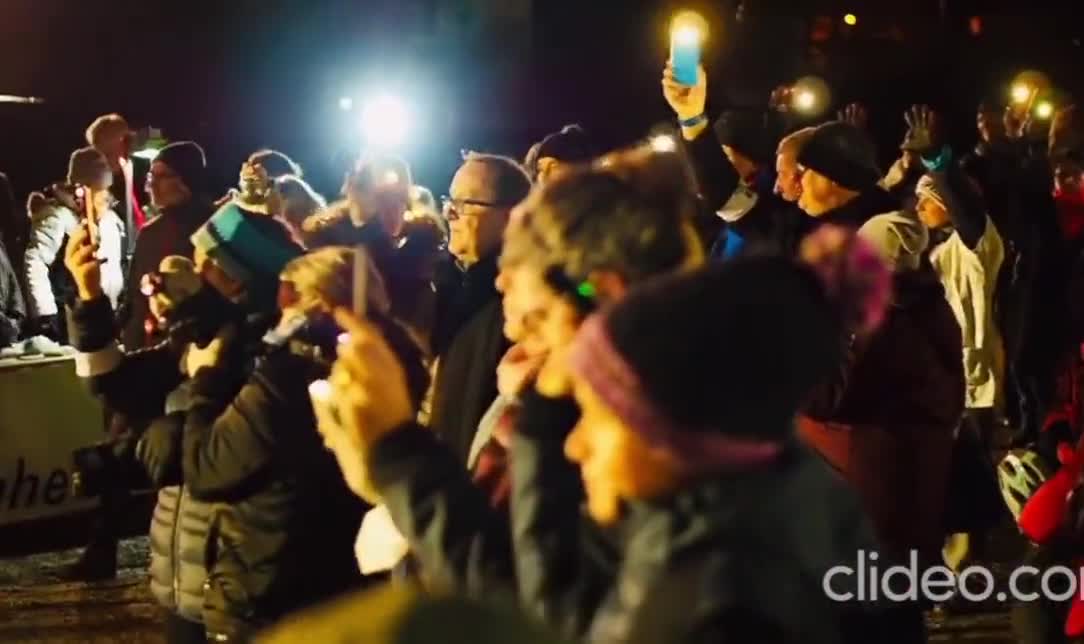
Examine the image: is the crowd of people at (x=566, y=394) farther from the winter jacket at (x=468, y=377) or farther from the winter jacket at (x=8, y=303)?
the winter jacket at (x=8, y=303)

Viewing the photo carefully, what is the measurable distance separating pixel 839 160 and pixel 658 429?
9.40 feet

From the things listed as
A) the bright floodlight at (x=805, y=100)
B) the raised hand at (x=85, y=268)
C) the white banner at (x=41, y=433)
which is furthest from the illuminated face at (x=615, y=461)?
the bright floodlight at (x=805, y=100)

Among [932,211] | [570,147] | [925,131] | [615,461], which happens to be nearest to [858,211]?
[570,147]

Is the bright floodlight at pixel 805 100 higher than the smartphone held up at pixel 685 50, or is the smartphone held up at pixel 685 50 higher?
the smartphone held up at pixel 685 50

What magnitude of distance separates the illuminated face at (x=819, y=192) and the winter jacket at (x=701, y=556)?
94.6 inches

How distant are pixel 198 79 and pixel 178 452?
49.8 feet

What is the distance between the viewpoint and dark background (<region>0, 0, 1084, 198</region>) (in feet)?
57.8

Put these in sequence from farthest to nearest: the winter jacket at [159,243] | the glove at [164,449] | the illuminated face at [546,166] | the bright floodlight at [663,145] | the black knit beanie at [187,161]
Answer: the winter jacket at [159,243], the black knit beanie at [187,161], the illuminated face at [546,166], the glove at [164,449], the bright floodlight at [663,145]

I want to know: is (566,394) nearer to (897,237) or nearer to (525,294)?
(525,294)

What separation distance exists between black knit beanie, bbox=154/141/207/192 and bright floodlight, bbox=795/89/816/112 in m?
5.20

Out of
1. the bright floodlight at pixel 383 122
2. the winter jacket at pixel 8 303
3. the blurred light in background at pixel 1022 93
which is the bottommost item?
the winter jacket at pixel 8 303

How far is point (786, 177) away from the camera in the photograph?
6.60m

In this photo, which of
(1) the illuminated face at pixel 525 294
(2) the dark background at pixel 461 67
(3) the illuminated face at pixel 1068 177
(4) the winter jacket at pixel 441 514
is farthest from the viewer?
(2) the dark background at pixel 461 67

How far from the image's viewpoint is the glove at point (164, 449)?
456 cm
